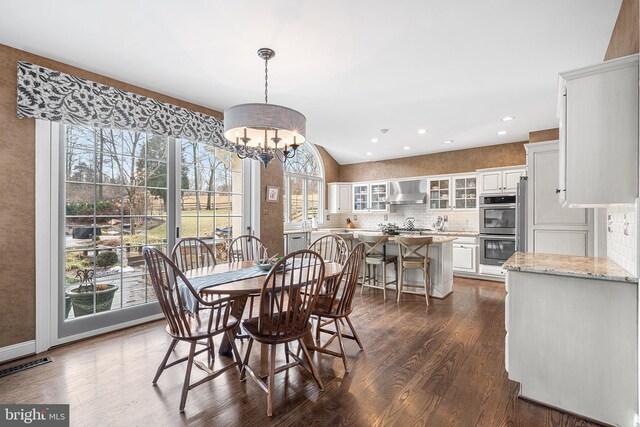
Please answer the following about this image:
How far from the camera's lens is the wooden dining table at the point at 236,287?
2029 millimetres

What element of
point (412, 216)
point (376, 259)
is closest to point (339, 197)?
point (412, 216)

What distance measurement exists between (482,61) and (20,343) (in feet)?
15.9

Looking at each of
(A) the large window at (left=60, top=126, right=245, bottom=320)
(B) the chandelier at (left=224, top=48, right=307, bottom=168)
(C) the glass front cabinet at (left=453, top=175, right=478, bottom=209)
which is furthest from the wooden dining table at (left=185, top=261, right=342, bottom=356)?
(C) the glass front cabinet at (left=453, top=175, right=478, bottom=209)

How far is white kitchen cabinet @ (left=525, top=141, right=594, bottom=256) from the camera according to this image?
342 cm

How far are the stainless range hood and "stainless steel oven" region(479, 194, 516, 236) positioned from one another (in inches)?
51.2

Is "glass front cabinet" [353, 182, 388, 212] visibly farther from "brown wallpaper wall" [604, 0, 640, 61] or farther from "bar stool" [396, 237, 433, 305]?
"brown wallpaper wall" [604, 0, 640, 61]

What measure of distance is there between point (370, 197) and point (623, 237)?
560cm

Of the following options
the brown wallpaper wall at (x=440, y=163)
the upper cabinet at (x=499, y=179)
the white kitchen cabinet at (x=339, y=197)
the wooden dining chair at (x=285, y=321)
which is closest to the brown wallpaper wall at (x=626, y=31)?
the wooden dining chair at (x=285, y=321)

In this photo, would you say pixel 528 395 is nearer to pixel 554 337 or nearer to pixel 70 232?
pixel 554 337

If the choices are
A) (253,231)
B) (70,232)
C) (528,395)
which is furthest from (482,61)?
(70,232)

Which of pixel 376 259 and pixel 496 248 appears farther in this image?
pixel 496 248

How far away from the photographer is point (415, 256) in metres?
4.62

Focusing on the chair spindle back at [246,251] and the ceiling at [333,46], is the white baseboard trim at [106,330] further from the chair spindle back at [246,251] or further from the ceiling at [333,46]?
the ceiling at [333,46]

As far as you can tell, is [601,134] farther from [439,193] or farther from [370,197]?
[370,197]
